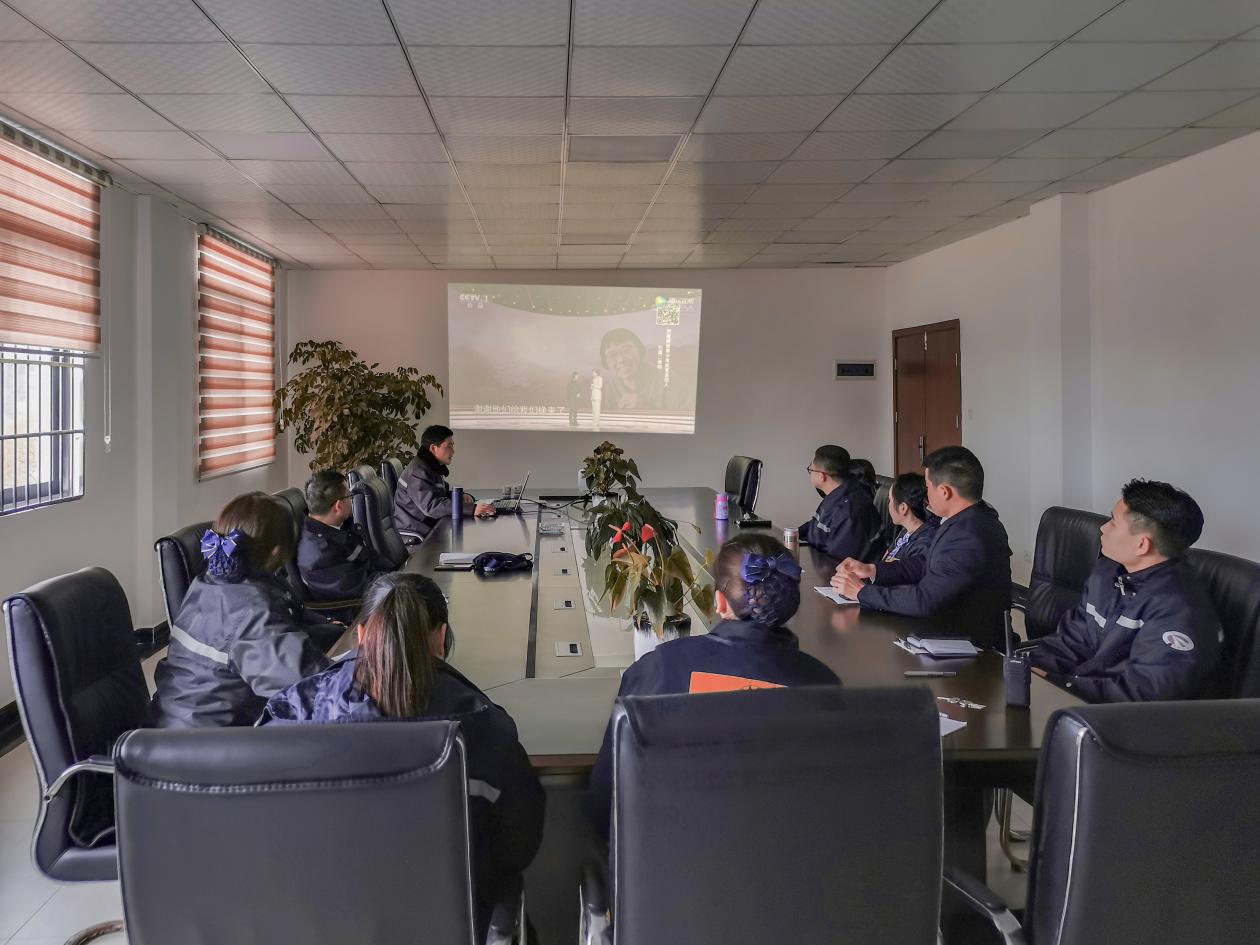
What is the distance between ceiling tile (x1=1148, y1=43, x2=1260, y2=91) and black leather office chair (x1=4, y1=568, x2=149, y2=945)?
13.9ft

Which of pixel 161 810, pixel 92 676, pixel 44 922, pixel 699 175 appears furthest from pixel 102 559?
pixel 161 810

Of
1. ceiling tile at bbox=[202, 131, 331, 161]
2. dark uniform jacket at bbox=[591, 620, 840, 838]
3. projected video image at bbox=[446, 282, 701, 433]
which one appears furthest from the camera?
projected video image at bbox=[446, 282, 701, 433]

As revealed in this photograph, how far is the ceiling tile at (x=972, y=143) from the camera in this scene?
4.54 metres

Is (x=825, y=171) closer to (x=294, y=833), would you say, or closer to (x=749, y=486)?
(x=749, y=486)

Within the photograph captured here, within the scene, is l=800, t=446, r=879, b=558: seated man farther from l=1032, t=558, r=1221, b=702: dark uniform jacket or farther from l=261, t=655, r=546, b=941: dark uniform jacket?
l=261, t=655, r=546, b=941: dark uniform jacket

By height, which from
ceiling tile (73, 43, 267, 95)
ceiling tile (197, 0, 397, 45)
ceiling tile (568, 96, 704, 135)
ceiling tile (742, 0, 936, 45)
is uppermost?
ceiling tile (568, 96, 704, 135)

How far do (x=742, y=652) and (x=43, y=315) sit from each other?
4323mm

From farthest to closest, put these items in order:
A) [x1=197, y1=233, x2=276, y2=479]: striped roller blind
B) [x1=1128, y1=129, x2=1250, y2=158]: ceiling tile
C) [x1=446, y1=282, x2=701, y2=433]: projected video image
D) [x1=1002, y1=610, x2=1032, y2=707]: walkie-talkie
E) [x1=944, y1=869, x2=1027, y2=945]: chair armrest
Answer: [x1=446, y1=282, x2=701, y2=433]: projected video image < [x1=197, y1=233, x2=276, y2=479]: striped roller blind < [x1=1128, y1=129, x2=1250, y2=158]: ceiling tile < [x1=1002, y1=610, x2=1032, y2=707]: walkie-talkie < [x1=944, y1=869, x2=1027, y2=945]: chair armrest

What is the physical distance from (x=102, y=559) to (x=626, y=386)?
203 inches

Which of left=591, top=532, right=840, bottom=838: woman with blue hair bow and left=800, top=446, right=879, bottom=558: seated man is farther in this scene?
left=800, top=446, right=879, bottom=558: seated man

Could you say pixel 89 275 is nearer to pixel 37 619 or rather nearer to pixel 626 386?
pixel 37 619

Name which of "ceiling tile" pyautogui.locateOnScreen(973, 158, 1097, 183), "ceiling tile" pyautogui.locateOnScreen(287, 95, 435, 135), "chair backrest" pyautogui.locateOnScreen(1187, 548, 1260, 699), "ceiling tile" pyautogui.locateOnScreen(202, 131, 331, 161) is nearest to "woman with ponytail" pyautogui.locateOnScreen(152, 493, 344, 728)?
"chair backrest" pyautogui.locateOnScreen(1187, 548, 1260, 699)

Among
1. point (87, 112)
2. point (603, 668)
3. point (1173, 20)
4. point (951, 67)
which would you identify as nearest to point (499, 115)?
point (87, 112)

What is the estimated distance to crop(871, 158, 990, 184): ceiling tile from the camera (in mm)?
5074
